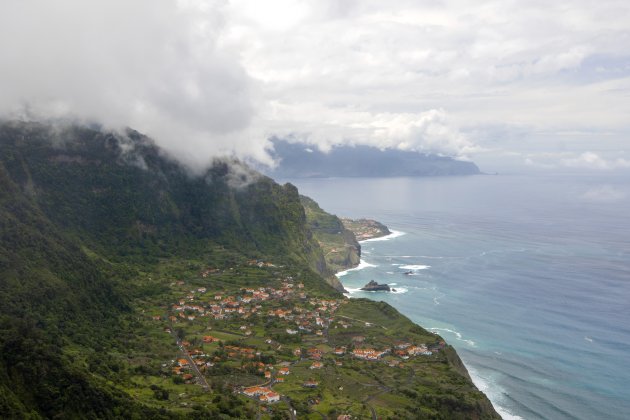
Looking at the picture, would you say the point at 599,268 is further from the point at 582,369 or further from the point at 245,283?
the point at 245,283

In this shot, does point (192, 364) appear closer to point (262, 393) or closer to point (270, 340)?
point (262, 393)

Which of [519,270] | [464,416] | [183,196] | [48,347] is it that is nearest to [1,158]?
[183,196]

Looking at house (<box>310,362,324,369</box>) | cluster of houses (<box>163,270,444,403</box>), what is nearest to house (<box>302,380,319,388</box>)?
cluster of houses (<box>163,270,444,403</box>)

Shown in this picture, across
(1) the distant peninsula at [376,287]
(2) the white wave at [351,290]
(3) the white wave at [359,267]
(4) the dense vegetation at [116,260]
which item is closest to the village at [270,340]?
(4) the dense vegetation at [116,260]

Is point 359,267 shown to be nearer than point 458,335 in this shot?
No

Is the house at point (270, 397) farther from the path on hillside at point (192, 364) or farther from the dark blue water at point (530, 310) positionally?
the dark blue water at point (530, 310)

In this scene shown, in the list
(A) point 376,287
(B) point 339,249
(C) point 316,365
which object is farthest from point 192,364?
(B) point 339,249

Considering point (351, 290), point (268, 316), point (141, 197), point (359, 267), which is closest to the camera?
point (268, 316)
